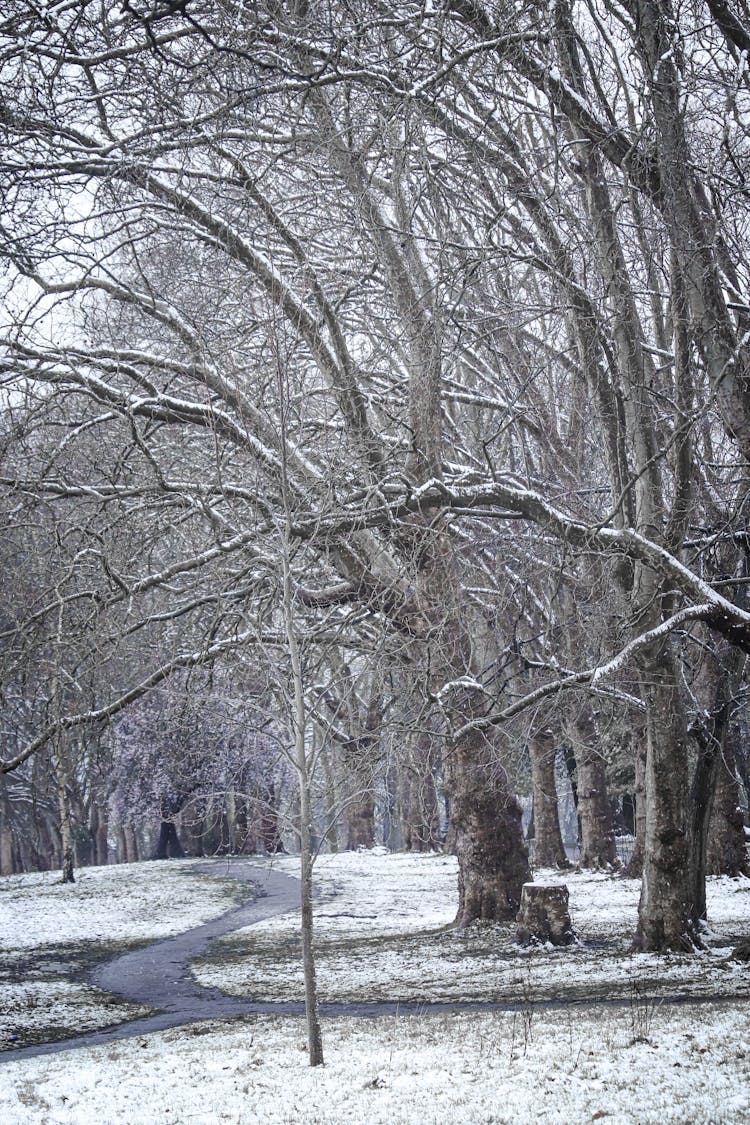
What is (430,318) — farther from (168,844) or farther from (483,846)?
(168,844)

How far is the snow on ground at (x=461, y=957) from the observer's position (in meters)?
12.1

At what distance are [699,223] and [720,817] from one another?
51.8 ft

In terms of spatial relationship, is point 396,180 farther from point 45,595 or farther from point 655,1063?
point 655,1063

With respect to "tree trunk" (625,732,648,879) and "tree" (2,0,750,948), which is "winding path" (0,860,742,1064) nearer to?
"tree" (2,0,750,948)

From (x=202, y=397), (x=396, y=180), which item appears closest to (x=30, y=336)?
(x=202, y=397)

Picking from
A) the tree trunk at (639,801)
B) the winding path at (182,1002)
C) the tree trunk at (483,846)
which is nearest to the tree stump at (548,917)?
the tree trunk at (483,846)

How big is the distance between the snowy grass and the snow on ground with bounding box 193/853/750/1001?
1871 mm

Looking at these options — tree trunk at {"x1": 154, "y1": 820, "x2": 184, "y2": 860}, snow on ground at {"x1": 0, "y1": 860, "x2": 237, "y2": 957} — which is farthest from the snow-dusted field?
tree trunk at {"x1": 154, "y1": 820, "x2": 184, "y2": 860}

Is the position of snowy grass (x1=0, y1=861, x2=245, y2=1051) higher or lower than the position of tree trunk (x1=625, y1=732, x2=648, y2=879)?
lower

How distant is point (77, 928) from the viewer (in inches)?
854

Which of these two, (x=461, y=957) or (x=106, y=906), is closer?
(x=461, y=957)

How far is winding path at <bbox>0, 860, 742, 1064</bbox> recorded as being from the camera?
10.9 m

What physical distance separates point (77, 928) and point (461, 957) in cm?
998

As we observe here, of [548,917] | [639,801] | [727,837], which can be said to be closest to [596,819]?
[727,837]
